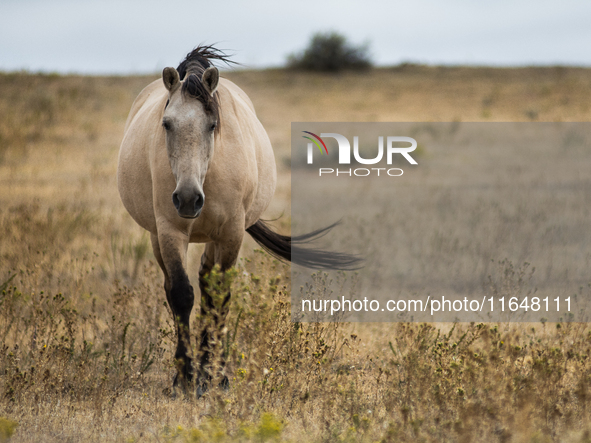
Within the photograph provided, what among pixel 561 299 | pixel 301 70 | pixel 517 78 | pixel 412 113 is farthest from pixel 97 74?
pixel 561 299

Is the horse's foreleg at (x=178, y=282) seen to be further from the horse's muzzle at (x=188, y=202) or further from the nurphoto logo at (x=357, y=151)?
the nurphoto logo at (x=357, y=151)

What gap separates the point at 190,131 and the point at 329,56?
120ft

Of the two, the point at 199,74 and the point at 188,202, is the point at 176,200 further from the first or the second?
the point at 199,74

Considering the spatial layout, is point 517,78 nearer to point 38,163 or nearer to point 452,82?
point 452,82

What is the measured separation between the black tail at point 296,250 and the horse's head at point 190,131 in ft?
6.21

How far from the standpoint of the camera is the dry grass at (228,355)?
2854 mm

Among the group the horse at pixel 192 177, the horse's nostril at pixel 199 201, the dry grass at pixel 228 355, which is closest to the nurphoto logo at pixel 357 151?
the dry grass at pixel 228 355

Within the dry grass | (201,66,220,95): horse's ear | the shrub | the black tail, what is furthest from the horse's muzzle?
the shrub

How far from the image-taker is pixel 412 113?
2434cm

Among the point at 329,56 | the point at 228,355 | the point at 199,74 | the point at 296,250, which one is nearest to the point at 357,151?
the point at 296,250

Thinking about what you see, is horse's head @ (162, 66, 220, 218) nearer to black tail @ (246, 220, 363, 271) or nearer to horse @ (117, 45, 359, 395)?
horse @ (117, 45, 359, 395)

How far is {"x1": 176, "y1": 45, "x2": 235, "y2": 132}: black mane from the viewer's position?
3.42 metres

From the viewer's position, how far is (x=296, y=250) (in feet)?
17.7

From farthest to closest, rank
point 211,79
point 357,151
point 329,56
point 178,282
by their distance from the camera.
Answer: point 329,56 → point 357,151 → point 178,282 → point 211,79
